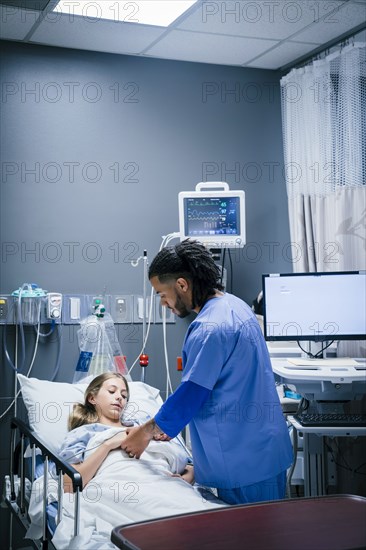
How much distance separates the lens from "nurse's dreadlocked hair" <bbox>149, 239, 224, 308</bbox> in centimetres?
233

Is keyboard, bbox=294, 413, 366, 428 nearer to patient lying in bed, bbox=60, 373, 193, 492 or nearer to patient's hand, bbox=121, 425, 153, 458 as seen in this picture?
patient lying in bed, bbox=60, 373, 193, 492

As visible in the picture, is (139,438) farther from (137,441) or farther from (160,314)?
(160,314)

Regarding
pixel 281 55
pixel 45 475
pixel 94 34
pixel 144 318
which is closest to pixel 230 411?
pixel 45 475

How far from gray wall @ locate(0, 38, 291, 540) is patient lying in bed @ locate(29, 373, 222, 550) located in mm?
698

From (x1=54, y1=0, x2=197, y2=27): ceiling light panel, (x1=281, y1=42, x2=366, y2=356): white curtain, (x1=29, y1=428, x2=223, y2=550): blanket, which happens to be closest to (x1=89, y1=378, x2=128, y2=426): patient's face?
(x1=29, y1=428, x2=223, y2=550): blanket

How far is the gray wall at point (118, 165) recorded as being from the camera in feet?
11.3

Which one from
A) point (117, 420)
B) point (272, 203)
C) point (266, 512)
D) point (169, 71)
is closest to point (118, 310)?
point (117, 420)

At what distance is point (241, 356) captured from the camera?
7.20 ft

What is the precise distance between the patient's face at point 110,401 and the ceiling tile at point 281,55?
2.04 metres

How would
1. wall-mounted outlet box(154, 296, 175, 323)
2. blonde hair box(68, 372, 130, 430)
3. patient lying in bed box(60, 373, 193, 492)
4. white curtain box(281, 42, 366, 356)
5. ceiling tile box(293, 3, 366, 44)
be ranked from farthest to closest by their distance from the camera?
wall-mounted outlet box(154, 296, 175, 323) → white curtain box(281, 42, 366, 356) → ceiling tile box(293, 3, 366, 44) → blonde hair box(68, 372, 130, 430) → patient lying in bed box(60, 373, 193, 492)

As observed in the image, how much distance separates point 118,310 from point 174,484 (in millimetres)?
1443

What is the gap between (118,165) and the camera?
367 cm

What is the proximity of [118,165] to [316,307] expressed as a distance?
4.37ft

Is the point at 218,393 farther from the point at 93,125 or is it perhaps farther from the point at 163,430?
the point at 93,125
